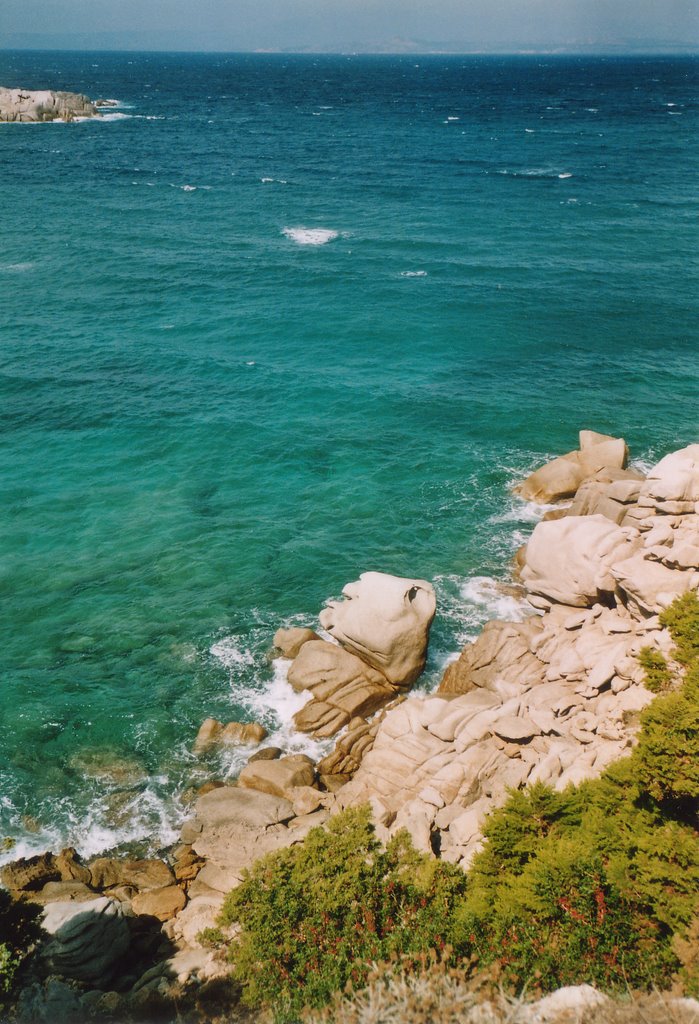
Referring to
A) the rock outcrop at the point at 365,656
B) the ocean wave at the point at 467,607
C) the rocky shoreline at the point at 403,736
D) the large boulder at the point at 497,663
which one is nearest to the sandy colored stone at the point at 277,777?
the rocky shoreline at the point at 403,736

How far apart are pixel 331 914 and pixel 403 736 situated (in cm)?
1091

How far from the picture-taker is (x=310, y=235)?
86812mm

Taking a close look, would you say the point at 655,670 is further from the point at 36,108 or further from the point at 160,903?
the point at 36,108

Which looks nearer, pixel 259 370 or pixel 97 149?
pixel 259 370

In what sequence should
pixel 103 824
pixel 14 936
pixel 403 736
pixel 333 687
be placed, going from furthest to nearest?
pixel 333 687 → pixel 403 736 → pixel 103 824 → pixel 14 936

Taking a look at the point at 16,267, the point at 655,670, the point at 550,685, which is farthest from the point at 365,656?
the point at 16,267

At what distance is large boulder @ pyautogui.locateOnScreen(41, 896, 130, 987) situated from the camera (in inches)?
778

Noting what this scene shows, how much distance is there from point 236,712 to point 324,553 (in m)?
11.6

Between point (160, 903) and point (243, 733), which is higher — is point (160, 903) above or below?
below

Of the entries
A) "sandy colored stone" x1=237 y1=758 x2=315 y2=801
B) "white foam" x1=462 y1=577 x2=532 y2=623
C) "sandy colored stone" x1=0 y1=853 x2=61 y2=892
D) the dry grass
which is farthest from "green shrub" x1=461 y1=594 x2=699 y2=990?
"white foam" x1=462 y1=577 x2=532 y2=623

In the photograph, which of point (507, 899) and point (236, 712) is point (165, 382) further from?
point (507, 899)

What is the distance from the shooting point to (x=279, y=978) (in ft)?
53.6

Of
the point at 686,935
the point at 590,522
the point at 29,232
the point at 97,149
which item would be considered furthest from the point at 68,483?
the point at 97,149

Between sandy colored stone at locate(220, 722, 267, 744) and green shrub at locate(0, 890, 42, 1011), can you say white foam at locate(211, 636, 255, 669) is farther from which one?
green shrub at locate(0, 890, 42, 1011)
